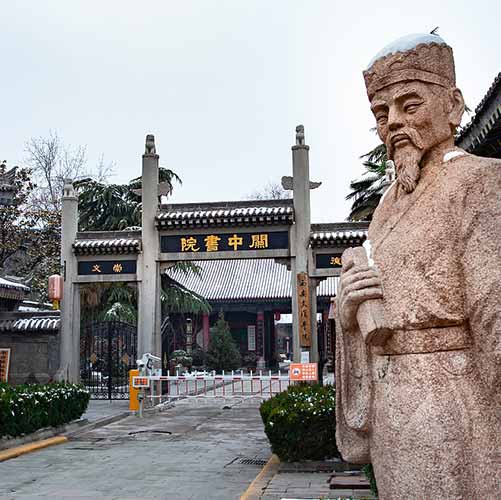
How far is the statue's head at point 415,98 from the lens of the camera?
7.95 feet

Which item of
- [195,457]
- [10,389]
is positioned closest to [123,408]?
[10,389]

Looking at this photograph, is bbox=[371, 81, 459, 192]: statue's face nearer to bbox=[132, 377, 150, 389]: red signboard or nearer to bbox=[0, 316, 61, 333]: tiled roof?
bbox=[132, 377, 150, 389]: red signboard

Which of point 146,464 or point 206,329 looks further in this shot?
point 206,329

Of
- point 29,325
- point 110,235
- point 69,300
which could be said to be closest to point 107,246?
point 110,235

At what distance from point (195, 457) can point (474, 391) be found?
305 inches

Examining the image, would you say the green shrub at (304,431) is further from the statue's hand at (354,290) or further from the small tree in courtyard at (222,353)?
the small tree in courtyard at (222,353)

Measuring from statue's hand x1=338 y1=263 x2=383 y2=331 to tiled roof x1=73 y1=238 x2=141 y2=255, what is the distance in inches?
560

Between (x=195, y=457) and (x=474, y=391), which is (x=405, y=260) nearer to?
(x=474, y=391)

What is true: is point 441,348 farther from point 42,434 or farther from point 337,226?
point 337,226

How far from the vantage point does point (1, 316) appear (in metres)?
18.3

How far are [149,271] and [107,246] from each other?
1.23 m

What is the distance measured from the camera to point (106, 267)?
54.8 feet

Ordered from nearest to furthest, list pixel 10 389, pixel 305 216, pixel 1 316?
pixel 10 389 → pixel 305 216 → pixel 1 316

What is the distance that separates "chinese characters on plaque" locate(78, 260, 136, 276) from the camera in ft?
54.6
